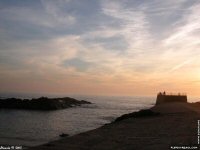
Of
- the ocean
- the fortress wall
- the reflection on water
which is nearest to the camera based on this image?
the ocean

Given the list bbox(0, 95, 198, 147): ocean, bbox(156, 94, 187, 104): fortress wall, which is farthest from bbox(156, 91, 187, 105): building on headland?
bbox(0, 95, 198, 147): ocean

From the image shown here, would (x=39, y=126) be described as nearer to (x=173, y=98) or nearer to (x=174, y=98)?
(x=173, y=98)

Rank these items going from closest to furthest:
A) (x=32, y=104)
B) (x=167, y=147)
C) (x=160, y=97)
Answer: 1. (x=167, y=147)
2. (x=32, y=104)
3. (x=160, y=97)

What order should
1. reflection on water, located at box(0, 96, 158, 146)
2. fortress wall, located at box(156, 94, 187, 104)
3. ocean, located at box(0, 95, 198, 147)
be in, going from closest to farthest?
ocean, located at box(0, 95, 198, 147) < reflection on water, located at box(0, 96, 158, 146) < fortress wall, located at box(156, 94, 187, 104)

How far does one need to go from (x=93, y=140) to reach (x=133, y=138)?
2.85 meters

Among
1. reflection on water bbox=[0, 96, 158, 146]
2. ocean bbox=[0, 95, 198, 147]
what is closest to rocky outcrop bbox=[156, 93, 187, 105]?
ocean bbox=[0, 95, 198, 147]

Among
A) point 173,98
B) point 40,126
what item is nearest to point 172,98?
point 173,98

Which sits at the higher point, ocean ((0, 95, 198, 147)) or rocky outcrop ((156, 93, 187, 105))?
rocky outcrop ((156, 93, 187, 105))

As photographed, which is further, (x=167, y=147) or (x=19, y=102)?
(x=19, y=102)

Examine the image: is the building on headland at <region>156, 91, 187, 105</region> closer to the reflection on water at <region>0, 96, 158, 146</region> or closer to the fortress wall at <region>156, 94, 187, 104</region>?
the fortress wall at <region>156, 94, 187, 104</region>

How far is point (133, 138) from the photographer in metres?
21.7

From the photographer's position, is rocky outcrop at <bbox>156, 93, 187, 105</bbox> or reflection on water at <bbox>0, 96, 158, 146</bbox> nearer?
reflection on water at <bbox>0, 96, 158, 146</bbox>

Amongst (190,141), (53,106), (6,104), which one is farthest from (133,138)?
(6,104)

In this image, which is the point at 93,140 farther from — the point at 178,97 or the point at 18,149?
the point at 178,97
